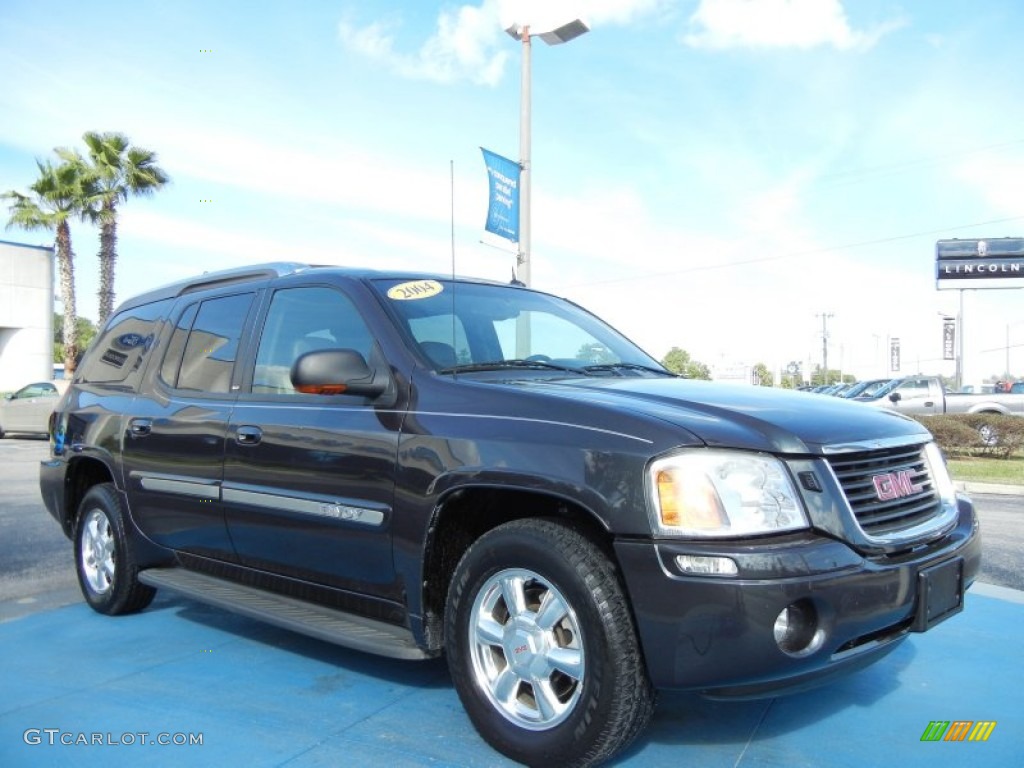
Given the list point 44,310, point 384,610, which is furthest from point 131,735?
point 44,310

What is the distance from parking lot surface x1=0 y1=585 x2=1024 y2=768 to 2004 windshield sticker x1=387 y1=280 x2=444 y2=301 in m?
1.68

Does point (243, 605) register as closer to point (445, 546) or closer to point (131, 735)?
point (131, 735)

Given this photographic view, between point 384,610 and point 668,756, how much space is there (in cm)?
117

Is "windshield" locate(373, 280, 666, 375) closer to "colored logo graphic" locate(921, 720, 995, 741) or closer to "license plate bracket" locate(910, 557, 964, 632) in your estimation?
"license plate bracket" locate(910, 557, 964, 632)

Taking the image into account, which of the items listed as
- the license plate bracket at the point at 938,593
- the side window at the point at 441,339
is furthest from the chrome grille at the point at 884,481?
the side window at the point at 441,339

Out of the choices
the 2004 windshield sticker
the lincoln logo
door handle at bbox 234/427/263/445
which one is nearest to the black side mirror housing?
the 2004 windshield sticker

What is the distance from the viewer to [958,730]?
10.4 feet

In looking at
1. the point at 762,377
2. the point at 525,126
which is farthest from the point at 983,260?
the point at 525,126

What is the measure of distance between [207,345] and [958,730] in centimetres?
377

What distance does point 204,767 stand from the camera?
288cm

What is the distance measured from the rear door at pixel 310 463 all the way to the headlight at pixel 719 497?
112 cm

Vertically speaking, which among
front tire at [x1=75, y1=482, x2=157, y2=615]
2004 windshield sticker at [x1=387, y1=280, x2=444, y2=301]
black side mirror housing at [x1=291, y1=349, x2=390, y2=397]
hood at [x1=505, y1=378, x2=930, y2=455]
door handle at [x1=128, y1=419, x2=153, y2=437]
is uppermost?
2004 windshield sticker at [x1=387, y1=280, x2=444, y2=301]

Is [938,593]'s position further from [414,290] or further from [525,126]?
[525,126]

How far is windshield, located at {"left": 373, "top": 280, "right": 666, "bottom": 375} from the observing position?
3.55m
